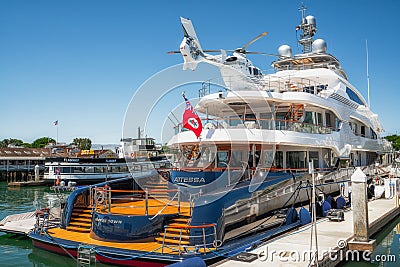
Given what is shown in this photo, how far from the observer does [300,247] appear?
9.90m

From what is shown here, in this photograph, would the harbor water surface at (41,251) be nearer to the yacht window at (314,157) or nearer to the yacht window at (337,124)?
the yacht window at (314,157)

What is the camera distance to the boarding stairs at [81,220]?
12391mm

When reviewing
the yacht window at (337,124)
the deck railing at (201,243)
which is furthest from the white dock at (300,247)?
the yacht window at (337,124)

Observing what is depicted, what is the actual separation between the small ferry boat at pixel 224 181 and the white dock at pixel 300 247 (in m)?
0.69

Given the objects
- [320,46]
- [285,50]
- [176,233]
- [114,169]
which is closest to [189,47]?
[176,233]

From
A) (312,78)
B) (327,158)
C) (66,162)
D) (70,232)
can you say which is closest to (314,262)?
(70,232)

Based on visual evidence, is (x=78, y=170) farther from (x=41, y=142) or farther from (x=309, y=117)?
(x=41, y=142)

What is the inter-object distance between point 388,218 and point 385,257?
4.55m

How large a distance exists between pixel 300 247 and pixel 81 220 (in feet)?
24.4

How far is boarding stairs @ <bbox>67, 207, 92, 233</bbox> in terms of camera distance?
40.7ft

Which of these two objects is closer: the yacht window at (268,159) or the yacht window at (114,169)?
the yacht window at (268,159)

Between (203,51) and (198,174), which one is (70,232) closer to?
(198,174)

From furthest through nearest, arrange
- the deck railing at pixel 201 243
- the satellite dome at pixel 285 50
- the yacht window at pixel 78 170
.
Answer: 1. the yacht window at pixel 78 170
2. the satellite dome at pixel 285 50
3. the deck railing at pixel 201 243

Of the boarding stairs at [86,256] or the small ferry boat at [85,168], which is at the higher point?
the small ferry boat at [85,168]
